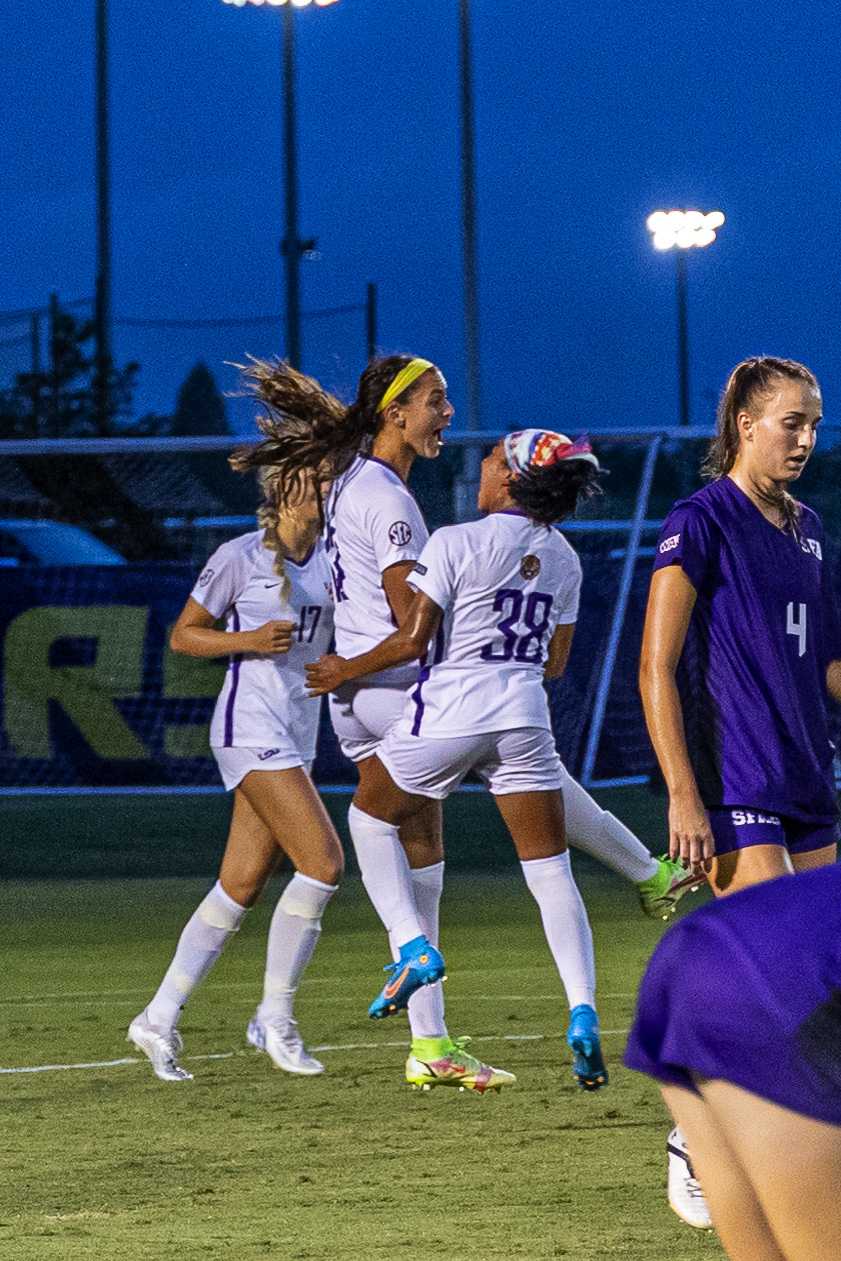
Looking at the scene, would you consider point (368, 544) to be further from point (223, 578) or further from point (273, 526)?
point (223, 578)

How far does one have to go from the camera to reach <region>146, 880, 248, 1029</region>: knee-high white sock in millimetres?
7586

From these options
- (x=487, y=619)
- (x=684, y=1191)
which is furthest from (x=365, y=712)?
(x=684, y=1191)

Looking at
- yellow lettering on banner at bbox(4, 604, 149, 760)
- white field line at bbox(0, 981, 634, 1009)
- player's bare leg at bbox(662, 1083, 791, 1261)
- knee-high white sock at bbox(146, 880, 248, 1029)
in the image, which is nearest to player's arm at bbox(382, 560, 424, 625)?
knee-high white sock at bbox(146, 880, 248, 1029)

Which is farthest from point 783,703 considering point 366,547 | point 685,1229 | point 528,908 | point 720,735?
point 528,908

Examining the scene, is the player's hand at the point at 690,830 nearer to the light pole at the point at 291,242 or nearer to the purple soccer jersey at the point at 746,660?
the purple soccer jersey at the point at 746,660

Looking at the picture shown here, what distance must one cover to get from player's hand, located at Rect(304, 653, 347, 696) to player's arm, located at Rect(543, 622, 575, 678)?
0.69 m

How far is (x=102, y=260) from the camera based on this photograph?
37.0m

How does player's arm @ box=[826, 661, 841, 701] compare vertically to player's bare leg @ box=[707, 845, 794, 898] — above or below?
above

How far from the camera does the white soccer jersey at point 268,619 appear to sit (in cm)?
787

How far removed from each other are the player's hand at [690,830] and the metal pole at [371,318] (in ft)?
Answer: 114

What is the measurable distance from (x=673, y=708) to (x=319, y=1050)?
10.8 feet

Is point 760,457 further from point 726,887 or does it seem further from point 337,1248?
point 337,1248

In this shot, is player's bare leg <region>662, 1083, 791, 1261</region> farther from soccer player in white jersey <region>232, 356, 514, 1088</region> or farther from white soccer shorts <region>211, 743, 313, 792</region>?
white soccer shorts <region>211, 743, 313, 792</region>

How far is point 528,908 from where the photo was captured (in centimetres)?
1306
